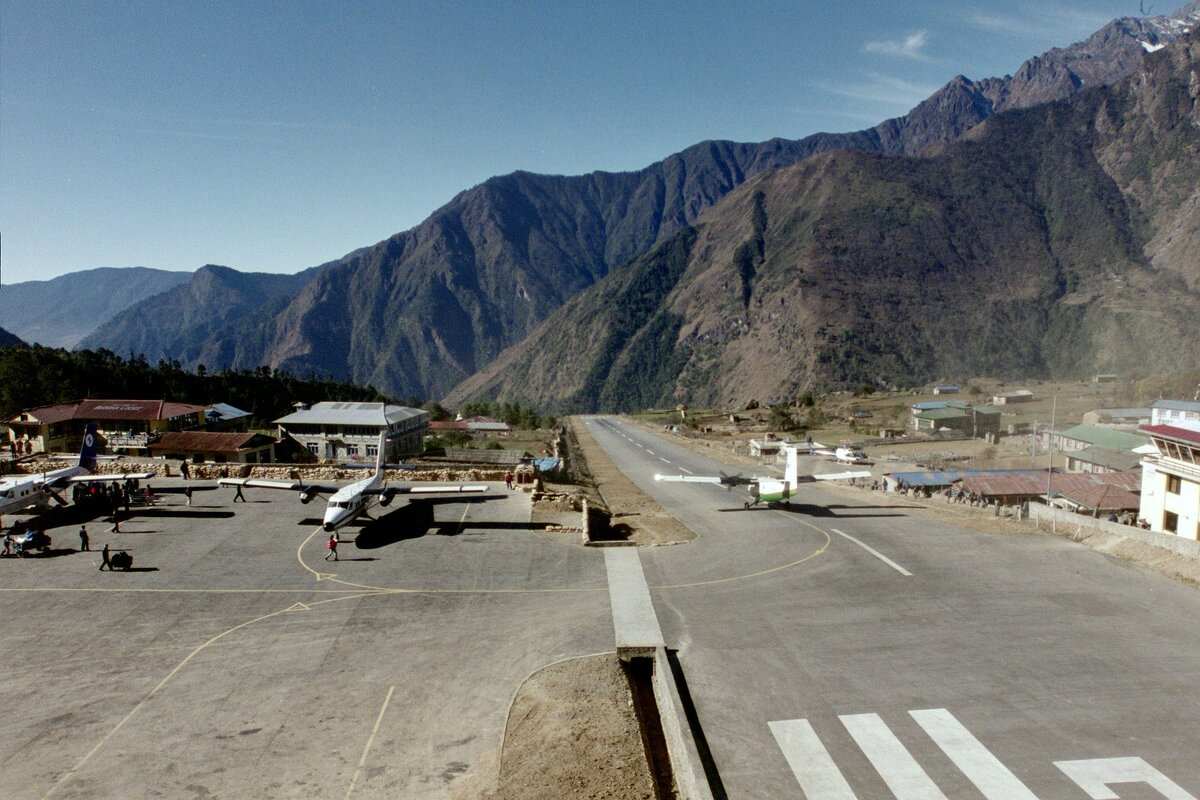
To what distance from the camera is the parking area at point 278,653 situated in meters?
21.5

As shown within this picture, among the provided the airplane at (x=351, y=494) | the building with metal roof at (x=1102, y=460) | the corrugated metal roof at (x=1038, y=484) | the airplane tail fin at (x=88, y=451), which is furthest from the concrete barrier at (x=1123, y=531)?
the airplane tail fin at (x=88, y=451)

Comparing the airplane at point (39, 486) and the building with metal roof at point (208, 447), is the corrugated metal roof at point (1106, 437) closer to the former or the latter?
the building with metal roof at point (208, 447)

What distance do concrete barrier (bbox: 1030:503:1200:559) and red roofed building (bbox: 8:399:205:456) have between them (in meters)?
81.3

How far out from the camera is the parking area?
70.4 feet

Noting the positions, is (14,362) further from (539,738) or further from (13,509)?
(539,738)

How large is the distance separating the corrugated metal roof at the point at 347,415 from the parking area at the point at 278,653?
45958 mm

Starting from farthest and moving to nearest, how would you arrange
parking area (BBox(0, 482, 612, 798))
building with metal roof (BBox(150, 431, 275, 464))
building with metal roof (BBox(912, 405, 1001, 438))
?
building with metal roof (BBox(912, 405, 1001, 438)) < building with metal roof (BBox(150, 431, 275, 464)) < parking area (BBox(0, 482, 612, 798))

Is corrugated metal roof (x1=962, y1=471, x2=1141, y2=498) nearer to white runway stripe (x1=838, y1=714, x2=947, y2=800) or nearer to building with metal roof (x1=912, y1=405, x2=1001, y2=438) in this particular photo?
→ white runway stripe (x1=838, y1=714, x2=947, y2=800)

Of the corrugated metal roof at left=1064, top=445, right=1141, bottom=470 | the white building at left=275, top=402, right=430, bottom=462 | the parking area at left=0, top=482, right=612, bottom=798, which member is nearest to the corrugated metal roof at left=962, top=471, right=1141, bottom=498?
the corrugated metal roof at left=1064, top=445, right=1141, bottom=470

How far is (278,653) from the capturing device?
92.6 feet

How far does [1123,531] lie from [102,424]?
96443mm

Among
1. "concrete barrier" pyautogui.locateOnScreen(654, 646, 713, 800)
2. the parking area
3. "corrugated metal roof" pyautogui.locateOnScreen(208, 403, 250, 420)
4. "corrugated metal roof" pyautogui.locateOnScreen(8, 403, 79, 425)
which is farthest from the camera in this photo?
"corrugated metal roof" pyautogui.locateOnScreen(208, 403, 250, 420)

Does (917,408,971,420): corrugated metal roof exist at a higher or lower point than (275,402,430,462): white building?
higher

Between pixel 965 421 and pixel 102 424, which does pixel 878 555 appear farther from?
pixel 965 421
